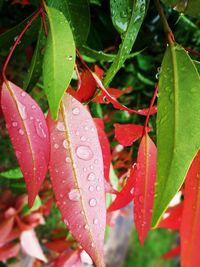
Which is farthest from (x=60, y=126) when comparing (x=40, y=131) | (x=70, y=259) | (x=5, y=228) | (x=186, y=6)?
(x=5, y=228)

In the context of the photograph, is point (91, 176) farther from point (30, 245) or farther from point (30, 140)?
point (30, 245)

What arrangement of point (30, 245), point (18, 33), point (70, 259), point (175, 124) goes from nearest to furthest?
point (175, 124) → point (18, 33) → point (70, 259) → point (30, 245)

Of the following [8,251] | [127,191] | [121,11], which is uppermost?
[121,11]

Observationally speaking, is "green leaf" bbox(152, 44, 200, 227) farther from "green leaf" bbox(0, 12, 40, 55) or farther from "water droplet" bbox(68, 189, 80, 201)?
"green leaf" bbox(0, 12, 40, 55)

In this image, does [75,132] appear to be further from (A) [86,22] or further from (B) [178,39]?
(B) [178,39]

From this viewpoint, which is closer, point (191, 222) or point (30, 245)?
point (191, 222)

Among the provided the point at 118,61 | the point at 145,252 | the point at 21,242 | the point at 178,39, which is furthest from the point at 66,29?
the point at 145,252
